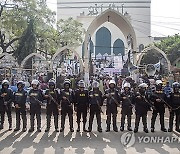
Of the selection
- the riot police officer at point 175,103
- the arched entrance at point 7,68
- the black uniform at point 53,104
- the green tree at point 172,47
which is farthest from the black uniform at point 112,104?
the green tree at point 172,47

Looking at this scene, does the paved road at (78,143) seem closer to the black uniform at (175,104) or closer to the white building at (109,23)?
the black uniform at (175,104)

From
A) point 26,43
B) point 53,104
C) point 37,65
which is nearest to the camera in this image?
point 53,104

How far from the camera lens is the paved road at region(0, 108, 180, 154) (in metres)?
7.95

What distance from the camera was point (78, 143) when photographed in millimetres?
8734

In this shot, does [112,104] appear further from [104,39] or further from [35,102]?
[104,39]

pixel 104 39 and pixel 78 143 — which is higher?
pixel 104 39

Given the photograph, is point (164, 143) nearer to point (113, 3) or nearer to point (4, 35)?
point (4, 35)

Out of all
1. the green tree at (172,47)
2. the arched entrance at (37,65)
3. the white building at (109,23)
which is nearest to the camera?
the arched entrance at (37,65)

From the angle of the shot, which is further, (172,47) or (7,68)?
(172,47)

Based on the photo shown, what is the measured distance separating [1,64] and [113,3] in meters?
51.2

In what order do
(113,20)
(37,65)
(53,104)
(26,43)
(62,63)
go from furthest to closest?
(26,43) < (113,20) < (62,63) < (37,65) < (53,104)

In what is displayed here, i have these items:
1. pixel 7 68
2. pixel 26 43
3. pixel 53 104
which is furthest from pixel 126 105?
pixel 26 43

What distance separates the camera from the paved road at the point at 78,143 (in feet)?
26.1

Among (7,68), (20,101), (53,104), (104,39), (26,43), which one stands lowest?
(53,104)
